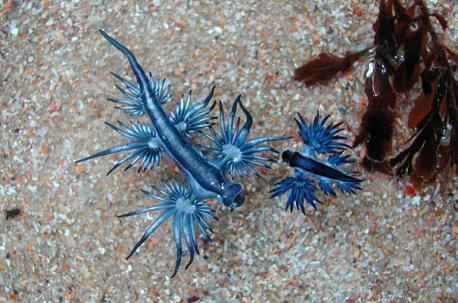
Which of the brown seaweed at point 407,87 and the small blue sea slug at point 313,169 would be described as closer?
the small blue sea slug at point 313,169

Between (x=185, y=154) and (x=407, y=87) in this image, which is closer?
(x=185, y=154)

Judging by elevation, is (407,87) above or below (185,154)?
below

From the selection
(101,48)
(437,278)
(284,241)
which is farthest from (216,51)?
(437,278)

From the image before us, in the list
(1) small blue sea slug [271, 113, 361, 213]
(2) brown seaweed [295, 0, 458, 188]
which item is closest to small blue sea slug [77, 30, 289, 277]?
(1) small blue sea slug [271, 113, 361, 213]

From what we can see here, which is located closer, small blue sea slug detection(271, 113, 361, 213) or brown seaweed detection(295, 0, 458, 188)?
small blue sea slug detection(271, 113, 361, 213)

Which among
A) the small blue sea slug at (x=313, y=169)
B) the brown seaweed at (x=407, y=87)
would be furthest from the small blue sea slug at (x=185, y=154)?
the brown seaweed at (x=407, y=87)

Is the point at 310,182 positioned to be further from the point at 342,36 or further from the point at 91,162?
the point at 91,162

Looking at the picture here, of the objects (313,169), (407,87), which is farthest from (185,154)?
(407,87)

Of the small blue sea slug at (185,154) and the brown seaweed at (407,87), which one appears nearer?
the small blue sea slug at (185,154)

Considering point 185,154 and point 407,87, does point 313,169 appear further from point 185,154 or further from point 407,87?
point 407,87

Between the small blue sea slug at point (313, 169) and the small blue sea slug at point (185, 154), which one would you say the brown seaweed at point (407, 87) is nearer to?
the small blue sea slug at point (313, 169)

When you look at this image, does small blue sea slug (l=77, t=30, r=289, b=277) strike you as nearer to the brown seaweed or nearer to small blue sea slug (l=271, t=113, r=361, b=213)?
small blue sea slug (l=271, t=113, r=361, b=213)
